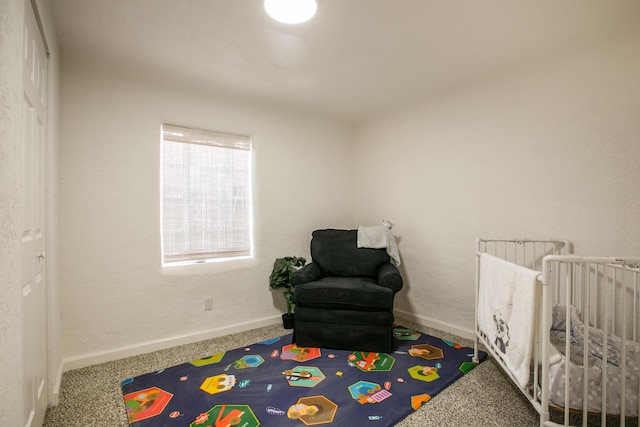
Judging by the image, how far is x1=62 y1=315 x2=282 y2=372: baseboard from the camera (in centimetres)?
216

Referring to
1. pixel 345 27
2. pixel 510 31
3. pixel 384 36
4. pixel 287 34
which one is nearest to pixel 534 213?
pixel 510 31

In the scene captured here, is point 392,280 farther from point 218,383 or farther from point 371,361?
point 218,383

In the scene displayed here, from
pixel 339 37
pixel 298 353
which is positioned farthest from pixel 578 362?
pixel 339 37

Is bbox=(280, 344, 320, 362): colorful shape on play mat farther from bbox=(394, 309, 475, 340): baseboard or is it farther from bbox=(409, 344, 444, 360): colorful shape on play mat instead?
bbox=(394, 309, 475, 340): baseboard

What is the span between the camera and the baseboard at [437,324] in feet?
8.69

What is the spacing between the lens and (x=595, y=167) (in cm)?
200

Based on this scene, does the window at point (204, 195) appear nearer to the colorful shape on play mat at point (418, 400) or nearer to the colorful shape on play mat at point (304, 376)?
the colorful shape on play mat at point (304, 376)

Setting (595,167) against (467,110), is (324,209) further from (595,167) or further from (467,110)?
(595,167)

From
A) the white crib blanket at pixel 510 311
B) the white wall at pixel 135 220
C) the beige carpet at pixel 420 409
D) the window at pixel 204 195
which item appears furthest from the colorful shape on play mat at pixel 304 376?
the window at pixel 204 195

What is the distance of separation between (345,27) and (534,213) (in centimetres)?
190

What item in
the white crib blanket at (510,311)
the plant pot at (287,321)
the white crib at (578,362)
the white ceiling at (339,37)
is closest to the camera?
the white crib at (578,362)

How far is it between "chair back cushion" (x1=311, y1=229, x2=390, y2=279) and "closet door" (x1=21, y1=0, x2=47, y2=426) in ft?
6.81

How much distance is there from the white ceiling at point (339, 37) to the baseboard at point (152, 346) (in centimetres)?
217

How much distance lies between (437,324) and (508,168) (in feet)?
5.07
